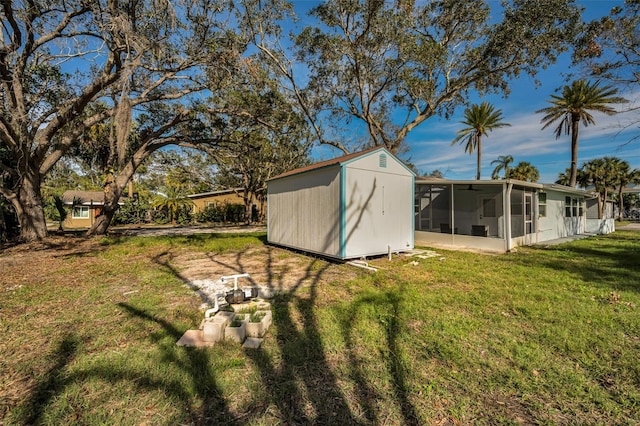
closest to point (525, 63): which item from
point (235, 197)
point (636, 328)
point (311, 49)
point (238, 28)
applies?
point (311, 49)

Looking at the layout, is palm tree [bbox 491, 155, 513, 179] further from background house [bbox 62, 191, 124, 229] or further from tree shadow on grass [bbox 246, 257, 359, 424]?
background house [bbox 62, 191, 124, 229]

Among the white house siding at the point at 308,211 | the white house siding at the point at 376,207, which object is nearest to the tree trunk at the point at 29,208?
the white house siding at the point at 308,211

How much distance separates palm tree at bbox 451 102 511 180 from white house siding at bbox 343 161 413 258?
18.2 metres

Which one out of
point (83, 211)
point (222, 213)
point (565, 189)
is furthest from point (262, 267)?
point (83, 211)

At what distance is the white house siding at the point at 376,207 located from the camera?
7023 millimetres

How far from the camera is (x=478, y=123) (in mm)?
22469

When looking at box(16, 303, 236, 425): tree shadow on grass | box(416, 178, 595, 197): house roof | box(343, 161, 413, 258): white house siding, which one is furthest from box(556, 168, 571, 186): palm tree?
box(16, 303, 236, 425): tree shadow on grass

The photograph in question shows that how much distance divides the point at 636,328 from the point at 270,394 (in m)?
4.35

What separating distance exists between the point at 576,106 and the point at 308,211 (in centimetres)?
1857

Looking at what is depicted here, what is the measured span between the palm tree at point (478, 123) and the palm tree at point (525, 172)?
9.21 metres

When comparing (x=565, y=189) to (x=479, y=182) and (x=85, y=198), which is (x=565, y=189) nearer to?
(x=479, y=182)

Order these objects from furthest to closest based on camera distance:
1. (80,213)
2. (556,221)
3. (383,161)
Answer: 1. (80,213)
2. (556,221)
3. (383,161)

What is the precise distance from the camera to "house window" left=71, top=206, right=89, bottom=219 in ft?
78.1

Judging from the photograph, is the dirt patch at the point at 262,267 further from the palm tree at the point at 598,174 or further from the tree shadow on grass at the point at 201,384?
the palm tree at the point at 598,174
